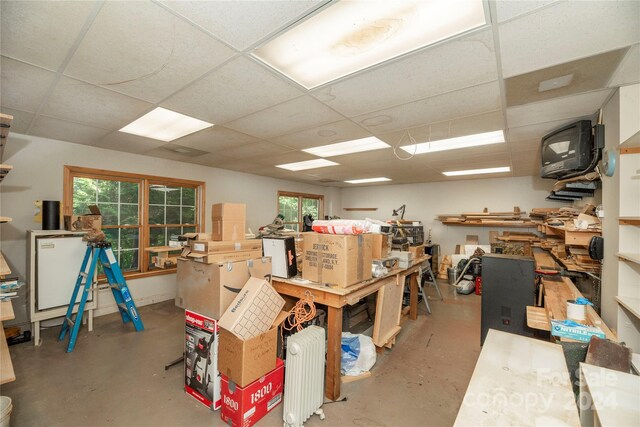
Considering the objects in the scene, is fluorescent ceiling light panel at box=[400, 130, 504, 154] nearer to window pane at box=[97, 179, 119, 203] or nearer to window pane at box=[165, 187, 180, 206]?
window pane at box=[165, 187, 180, 206]

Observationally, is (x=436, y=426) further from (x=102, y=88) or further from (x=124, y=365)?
(x=102, y=88)

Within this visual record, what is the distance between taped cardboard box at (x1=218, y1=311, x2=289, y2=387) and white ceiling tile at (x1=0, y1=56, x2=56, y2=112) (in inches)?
83.2

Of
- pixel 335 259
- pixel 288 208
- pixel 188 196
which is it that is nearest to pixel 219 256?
pixel 335 259

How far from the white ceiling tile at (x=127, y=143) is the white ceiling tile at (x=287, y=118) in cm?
135

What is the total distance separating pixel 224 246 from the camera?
216 cm

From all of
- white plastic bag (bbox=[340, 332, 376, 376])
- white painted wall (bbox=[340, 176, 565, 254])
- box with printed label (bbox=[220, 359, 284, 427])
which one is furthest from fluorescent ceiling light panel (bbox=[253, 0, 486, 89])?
white painted wall (bbox=[340, 176, 565, 254])

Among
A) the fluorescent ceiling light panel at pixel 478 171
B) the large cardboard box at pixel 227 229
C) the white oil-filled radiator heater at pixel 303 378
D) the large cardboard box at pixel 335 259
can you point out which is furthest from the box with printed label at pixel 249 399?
the fluorescent ceiling light panel at pixel 478 171

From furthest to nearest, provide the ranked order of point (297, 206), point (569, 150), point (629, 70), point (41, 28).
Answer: point (297, 206), point (569, 150), point (629, 70), point (41, 28)

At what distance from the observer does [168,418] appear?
1856mm

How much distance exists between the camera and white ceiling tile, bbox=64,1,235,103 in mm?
1267

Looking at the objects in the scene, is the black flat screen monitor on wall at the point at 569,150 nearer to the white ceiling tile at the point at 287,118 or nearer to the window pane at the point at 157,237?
the white ceiling tile at the point at 287,118

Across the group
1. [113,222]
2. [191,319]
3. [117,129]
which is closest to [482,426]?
[191,319]

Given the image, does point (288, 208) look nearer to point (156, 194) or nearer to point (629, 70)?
point (156, 194)

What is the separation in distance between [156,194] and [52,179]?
1216mm
